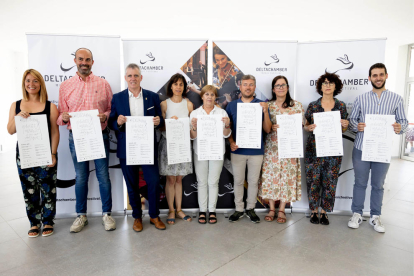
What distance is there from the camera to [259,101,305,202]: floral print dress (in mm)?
3230

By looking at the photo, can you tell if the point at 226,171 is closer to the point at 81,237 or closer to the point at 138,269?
the point at 138,269

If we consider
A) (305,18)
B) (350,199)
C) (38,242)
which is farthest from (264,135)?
(305,18)

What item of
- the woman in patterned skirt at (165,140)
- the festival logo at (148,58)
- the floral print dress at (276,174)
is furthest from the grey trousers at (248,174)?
the festival logo at (148,58)

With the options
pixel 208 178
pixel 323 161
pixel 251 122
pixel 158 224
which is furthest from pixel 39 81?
pixel 323 161

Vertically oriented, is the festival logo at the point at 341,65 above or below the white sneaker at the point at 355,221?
above

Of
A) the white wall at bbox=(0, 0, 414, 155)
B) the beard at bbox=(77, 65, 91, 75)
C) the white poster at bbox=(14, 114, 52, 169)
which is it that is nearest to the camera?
the white poster at bbox=(14, 114, 52, 169)

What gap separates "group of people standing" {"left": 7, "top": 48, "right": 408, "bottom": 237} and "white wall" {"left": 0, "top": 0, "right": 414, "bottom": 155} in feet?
8.95

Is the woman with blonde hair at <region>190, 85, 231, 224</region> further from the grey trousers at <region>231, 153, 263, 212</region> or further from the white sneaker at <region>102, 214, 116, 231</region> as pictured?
the white sneaker at <region>102, 214, 116, 231</region>

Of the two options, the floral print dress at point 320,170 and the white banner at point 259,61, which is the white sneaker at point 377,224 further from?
the white banner at point 259,61

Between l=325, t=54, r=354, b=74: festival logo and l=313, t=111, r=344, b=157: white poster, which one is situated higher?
l=325, t=54, r=354, b=74: festival logo

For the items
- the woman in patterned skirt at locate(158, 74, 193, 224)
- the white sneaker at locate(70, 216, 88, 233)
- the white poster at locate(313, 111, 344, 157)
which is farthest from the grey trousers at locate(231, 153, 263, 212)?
the white sneaker at locate(70, 216, 88, 233)

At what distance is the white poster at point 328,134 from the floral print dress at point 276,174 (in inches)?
11.1

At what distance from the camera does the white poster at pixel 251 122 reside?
2.98 m

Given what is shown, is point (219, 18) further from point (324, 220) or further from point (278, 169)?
point (324, 220)
